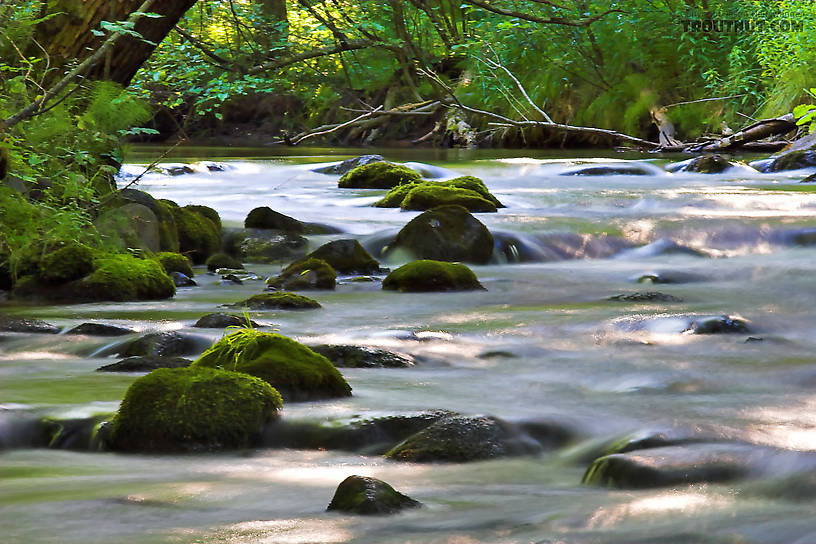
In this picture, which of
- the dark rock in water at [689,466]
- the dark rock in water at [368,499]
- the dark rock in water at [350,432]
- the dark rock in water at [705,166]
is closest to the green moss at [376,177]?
the dark rock in water at [705,166]

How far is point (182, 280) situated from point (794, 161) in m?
11.1

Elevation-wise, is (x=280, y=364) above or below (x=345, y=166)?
below

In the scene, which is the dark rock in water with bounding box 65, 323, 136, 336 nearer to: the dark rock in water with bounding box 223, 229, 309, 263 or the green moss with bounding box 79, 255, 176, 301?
the green moss with bounding box 79, 255, 176, 301

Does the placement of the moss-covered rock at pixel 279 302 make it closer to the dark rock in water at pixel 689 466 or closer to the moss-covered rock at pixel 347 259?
the moss-covered rock at pixel 347 259

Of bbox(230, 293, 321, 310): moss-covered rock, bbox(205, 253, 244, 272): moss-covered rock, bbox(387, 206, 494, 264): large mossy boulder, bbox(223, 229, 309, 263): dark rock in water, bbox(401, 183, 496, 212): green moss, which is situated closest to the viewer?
bbox(230, 293, 321, 310): moss-covered rock

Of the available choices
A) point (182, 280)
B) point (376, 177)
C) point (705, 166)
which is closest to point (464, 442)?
point (182, 280)

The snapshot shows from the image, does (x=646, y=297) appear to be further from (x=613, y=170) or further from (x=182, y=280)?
(x=613, y=170)

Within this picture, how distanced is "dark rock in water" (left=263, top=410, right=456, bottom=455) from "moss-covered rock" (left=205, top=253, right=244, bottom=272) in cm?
490

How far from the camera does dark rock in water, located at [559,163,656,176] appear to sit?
640 inches

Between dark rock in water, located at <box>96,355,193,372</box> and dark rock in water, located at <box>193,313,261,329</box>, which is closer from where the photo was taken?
dark rock in water, located at <box>96,355,193,372</box>

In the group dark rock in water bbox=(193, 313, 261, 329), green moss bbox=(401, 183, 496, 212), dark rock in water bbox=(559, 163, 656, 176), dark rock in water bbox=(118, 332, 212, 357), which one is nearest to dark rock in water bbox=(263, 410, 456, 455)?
dark rock in water bbox=(118, 332, 212, 357)

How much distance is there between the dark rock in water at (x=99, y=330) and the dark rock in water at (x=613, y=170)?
37.8 ft

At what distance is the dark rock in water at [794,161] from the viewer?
16.0m

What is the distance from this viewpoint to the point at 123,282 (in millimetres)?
7133
